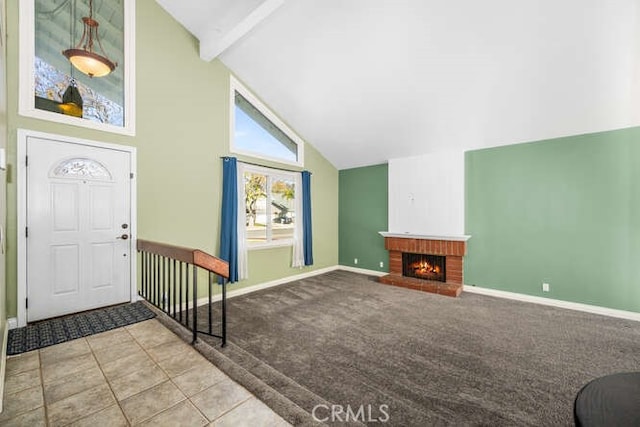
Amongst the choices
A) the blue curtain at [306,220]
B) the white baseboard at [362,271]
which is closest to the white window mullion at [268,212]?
the blue curtain at [306,220]

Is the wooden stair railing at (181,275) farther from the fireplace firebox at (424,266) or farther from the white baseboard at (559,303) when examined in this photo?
the white baseboard at (559,303)

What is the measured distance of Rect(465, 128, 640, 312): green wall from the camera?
352cm

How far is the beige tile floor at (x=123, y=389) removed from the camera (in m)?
1.53

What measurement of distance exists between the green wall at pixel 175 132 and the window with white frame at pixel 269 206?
0.67 meters

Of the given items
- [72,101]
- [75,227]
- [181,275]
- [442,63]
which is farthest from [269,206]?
[442,63]

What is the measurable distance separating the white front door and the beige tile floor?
0.88 m

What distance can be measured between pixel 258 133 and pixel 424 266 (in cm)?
415

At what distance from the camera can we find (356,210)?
20.8ft

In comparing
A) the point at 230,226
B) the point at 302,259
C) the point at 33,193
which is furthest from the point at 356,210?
the point at 33,193

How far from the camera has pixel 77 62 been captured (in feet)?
8.21

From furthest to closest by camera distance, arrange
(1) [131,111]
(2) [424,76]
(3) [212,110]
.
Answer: (3) [212,110] < (2) [424,76] < (1) [131,111]

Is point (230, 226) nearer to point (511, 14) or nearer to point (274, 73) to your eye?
point (274, 73)

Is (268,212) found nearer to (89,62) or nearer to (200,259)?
(200,259)

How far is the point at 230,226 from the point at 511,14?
439 cm
